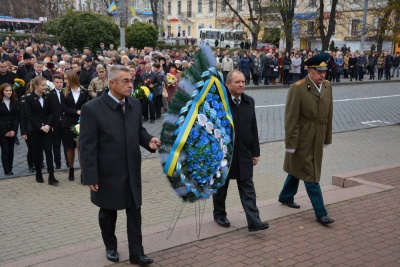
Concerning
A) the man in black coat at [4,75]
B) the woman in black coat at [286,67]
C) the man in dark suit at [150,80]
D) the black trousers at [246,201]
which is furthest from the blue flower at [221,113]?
the woman in black coat at [286,67]

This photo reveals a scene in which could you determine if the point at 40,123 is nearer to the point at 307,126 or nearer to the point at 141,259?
the point at 141,259

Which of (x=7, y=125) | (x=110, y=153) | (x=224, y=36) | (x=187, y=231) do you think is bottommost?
(x=187, y=231)

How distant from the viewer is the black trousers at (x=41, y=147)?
324 inches

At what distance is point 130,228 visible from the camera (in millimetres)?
4828

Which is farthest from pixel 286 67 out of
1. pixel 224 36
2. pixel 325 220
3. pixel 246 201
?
pixel 224 36

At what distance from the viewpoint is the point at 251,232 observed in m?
5.77

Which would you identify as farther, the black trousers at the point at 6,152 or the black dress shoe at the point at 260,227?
the black trousers at the point at 6,152

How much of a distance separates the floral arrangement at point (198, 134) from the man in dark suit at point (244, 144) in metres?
0.20

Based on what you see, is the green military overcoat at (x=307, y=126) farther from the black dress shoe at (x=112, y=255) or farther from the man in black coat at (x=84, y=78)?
the man in black coat at (x=84, y=78)

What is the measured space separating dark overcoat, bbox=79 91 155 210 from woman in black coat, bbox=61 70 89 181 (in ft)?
13.1

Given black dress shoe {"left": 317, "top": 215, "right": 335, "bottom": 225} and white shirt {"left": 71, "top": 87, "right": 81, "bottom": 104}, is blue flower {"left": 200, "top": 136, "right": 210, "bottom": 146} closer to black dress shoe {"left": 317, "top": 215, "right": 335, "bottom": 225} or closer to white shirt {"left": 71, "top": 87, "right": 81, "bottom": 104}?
black dress shoe {"left": 317, "top": 215, "right": 335, "bottom": 225}

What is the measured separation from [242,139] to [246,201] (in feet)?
2.39

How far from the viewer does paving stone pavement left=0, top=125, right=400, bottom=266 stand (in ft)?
19.0

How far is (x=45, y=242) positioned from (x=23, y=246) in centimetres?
25
